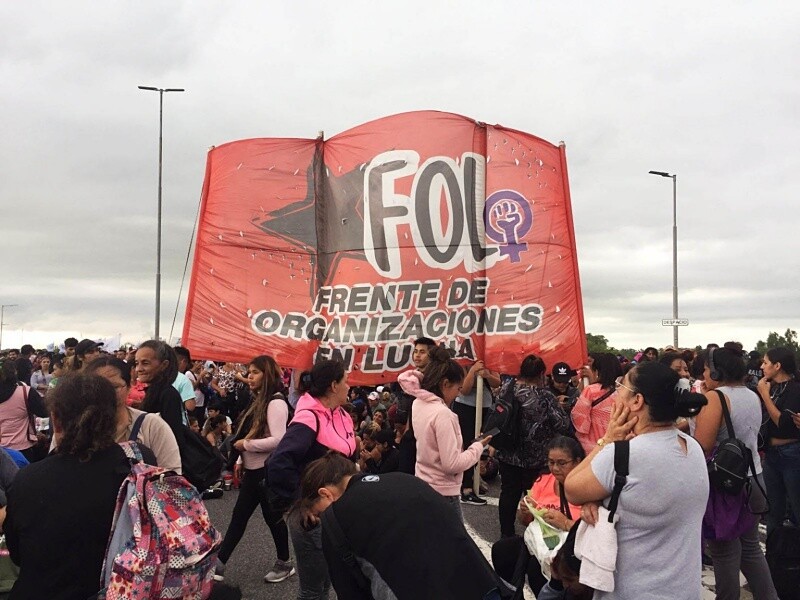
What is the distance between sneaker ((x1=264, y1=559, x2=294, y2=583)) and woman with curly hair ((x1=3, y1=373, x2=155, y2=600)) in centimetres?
258

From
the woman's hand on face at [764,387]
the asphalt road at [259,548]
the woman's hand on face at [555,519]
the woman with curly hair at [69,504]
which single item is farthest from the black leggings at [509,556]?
the woman's hand on face at [764,387]

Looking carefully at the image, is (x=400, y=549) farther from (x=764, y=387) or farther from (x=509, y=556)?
(x=764, y=387)

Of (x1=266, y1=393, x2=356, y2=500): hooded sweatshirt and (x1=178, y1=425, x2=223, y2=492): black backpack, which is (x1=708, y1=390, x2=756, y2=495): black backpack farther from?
(x1=178, y1=425, x2=223, y2=492): black backpack

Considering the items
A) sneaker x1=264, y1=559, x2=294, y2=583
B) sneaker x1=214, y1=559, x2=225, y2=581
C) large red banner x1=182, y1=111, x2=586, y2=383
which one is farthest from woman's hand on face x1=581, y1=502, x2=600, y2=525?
large red banner x1=182, y1=111, x2=586, y2=383

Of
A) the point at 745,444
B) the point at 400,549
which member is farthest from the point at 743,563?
the point at 400,549

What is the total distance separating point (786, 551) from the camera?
4418mm

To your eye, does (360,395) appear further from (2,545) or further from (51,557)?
(51,557)

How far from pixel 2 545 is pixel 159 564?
1936 millimetres

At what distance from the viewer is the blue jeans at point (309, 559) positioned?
11.2 feet

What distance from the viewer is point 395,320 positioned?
663 cm

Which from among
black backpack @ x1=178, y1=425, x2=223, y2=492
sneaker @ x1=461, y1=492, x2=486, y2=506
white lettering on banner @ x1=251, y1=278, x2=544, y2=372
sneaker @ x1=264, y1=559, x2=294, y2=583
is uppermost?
white lettering on banner @ x1=251, y1=278, x2=544, y2=372

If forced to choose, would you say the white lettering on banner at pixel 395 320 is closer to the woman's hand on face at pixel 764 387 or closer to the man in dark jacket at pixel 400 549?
the woman's hand on face at pixel 764 387

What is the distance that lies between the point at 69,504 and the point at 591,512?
1.90m

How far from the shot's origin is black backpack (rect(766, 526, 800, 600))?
14.4 feet
